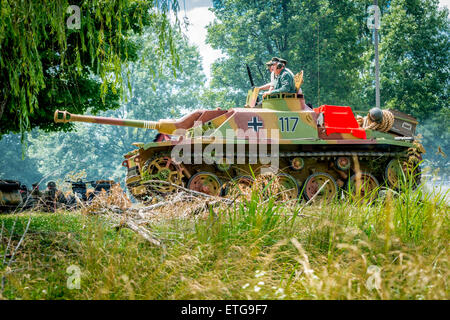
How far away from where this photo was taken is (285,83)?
10.3 meters

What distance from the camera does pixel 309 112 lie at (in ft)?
33.6

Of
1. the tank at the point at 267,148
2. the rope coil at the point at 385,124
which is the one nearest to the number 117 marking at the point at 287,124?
the tank at the point at 267,148

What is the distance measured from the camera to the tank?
9.15 metres

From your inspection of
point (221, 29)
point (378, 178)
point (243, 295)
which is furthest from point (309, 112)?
point (221, 29)

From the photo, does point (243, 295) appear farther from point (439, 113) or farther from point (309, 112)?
point (439, 113)

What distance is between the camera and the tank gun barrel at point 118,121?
858cm

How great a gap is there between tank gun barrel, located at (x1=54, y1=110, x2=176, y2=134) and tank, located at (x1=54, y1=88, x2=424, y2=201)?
2 cm

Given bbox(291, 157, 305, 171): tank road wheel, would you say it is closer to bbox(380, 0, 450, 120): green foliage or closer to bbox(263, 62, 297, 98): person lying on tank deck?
bbox(263, 62, 297, 98): person lying on tank deck

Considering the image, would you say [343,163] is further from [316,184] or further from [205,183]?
[205,183]

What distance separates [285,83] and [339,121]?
170 cm

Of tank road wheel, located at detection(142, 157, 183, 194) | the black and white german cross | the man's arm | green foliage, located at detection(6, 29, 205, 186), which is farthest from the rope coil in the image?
green foliage, located at detection(6, 29, 205, 186)

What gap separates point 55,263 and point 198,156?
17.6 feet
